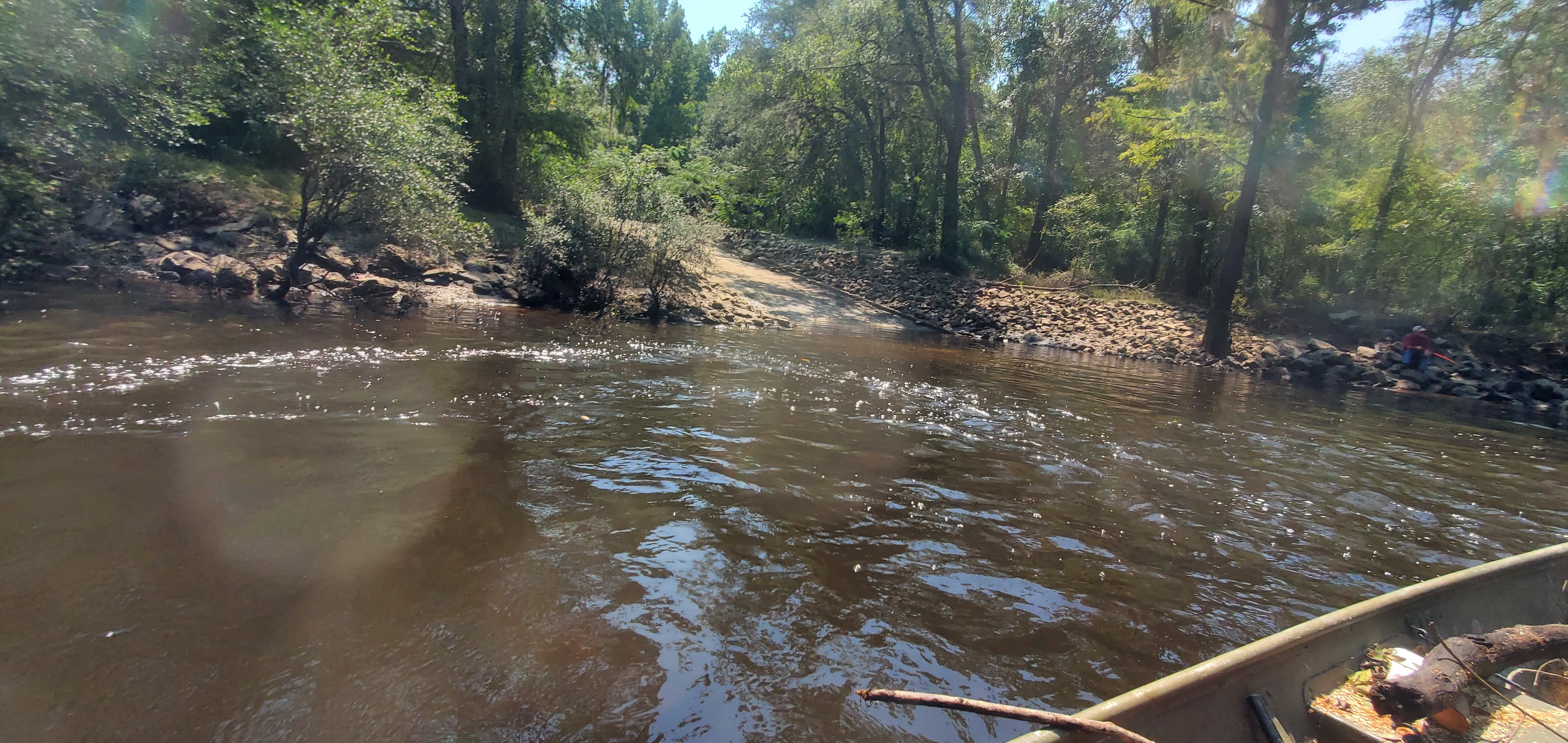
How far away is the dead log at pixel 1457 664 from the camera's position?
3129 millimetres

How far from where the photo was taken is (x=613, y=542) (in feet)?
17.4

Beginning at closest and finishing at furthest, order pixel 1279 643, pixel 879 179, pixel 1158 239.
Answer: pixel 1279 643, pixel 1158 239, pixel 879 179

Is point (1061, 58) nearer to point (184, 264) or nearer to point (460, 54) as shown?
point (460, 54)

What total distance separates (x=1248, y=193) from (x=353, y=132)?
20.6 meters

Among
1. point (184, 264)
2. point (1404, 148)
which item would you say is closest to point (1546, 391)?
point (1404, 148)

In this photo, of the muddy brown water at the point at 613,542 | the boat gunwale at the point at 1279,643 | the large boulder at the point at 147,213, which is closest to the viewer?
the boat gunwale at the point at 1279,643

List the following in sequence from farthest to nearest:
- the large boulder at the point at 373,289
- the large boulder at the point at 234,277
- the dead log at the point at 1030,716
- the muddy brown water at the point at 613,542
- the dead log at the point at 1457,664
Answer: the large boulder at the point at 373,289, the large boulder at the point at 234,277, the muddy brown water at the point at 613,542, the dead log at the point at 1457,664, the dead log at the point at 1030,716

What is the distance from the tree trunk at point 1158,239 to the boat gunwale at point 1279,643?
22.0 m

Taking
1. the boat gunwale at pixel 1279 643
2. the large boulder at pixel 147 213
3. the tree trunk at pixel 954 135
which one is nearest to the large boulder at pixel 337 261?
the large boulder at pixel 147 213

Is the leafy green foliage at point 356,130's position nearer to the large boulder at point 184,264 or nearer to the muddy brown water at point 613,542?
the large boulder at point 184,264

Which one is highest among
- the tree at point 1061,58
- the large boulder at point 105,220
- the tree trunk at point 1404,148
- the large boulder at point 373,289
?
the tree at point 1061,58

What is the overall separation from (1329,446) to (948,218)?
1798 centimetres

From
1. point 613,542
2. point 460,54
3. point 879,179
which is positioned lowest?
point 613,542

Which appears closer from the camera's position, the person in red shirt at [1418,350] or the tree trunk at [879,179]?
the person in red shirt at [1418,350]
